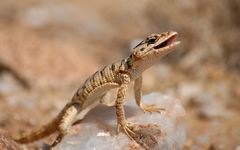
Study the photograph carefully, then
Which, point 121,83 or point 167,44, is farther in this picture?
point 121,83

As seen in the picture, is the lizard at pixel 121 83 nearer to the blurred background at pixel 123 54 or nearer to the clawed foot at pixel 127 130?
the clawed foot at pixel 127 130

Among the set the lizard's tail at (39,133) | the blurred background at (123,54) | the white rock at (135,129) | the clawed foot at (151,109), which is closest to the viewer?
the white rock at (135,129)

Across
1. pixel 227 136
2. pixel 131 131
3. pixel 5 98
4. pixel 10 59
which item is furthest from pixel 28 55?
pixel 131 131

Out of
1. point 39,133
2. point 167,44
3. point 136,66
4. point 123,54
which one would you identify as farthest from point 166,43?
point 123,54

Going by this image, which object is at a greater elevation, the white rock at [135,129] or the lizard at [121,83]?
the lizard at [121,83]

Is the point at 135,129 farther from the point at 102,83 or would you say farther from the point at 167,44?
the point at 167,44

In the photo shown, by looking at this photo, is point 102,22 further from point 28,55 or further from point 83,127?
point 83,127

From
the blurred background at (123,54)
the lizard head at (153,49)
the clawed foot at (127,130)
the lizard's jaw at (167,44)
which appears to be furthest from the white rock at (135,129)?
the blurred background at (123,54)
